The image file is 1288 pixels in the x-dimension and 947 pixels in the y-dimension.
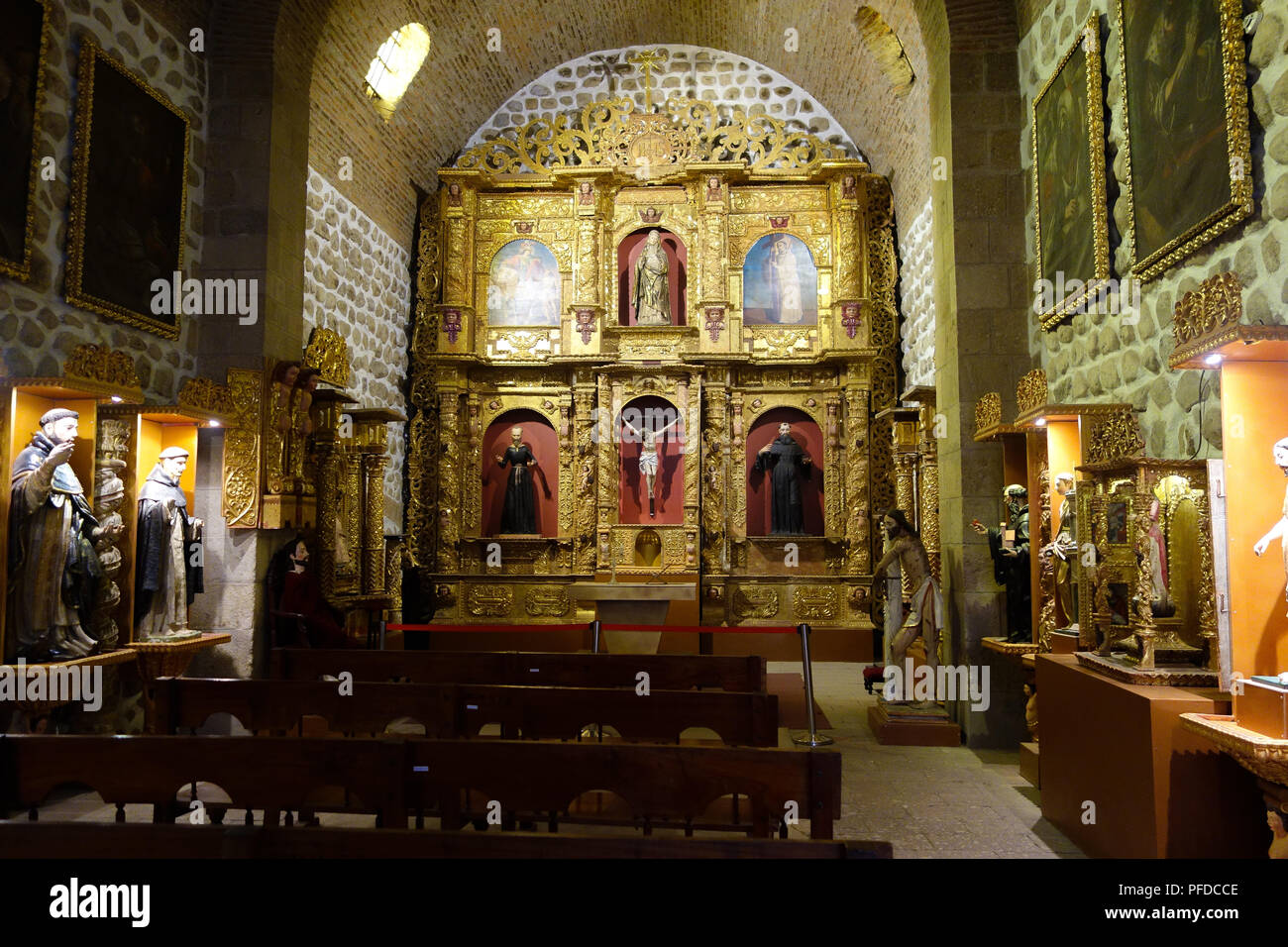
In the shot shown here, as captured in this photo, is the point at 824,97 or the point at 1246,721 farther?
the point at 824,97

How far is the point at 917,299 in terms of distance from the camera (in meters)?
11.6

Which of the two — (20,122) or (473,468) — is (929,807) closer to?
(20,122)

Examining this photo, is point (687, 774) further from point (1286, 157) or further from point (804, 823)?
point (1286, 157)

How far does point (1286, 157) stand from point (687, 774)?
3980 millimetres

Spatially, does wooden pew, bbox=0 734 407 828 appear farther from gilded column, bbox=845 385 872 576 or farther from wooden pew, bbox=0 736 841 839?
gilded column, bbox=845 385 872 576

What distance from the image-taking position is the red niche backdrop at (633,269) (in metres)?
13.3

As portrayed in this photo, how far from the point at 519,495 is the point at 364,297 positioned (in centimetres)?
380

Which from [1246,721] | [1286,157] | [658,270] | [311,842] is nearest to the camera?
[311,842]

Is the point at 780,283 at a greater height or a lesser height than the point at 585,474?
greater

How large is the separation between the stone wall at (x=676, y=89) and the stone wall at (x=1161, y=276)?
642 cm

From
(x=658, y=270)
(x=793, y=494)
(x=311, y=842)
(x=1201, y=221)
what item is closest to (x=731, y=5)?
(x=658, y=270)

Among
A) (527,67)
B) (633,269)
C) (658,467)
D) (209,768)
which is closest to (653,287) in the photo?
(633,269)

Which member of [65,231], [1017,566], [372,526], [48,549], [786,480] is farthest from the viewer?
[786,480]

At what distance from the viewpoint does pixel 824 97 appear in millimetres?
13023
